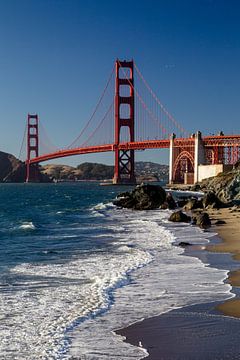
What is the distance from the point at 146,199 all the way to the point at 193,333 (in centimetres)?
3035

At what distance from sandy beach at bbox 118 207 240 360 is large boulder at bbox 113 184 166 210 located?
2747 centimetres

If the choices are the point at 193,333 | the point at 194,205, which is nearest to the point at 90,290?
the point at 193,333

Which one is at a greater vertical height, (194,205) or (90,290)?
(194,205)

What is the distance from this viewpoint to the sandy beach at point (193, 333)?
644cm

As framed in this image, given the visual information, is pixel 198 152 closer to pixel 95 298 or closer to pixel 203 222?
pixel 203 222

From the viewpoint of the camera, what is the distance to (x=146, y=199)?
3759 cm

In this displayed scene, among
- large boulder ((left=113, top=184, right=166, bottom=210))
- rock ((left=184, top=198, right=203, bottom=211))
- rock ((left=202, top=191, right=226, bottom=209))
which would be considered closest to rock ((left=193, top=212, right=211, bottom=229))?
rock ((left=202, top=191, right=226, bottom=209))

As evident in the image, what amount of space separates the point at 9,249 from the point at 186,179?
71.5 meters

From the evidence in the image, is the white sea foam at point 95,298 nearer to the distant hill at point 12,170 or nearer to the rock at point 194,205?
the rock at point 194,205

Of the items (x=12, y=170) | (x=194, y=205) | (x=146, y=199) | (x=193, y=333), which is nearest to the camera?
(x=193, y=333)

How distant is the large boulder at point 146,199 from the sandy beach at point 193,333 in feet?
90.1

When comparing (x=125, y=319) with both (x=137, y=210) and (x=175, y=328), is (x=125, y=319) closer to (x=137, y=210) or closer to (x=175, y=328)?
(x=175, y=328)

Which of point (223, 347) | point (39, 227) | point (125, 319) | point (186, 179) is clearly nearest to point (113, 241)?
point (39, 227)

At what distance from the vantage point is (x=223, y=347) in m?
6.57
